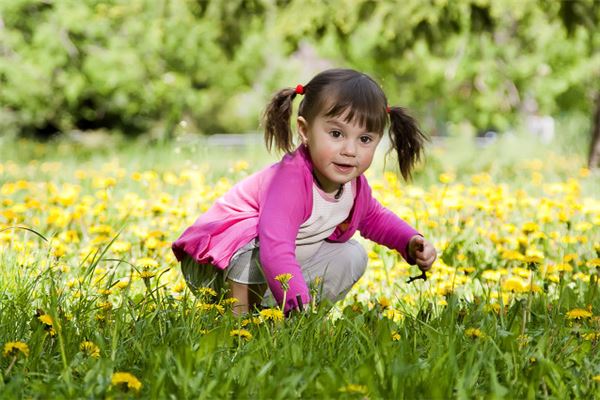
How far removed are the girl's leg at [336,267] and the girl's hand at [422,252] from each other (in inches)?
7.3

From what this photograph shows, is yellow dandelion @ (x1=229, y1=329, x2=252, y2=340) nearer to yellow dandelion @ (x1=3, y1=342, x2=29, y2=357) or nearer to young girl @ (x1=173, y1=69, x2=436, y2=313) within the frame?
young girl @ (x1=173, y1=69, x2=436, y2=313)

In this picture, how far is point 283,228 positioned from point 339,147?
334 millimetres

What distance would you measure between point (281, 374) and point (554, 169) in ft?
24.1

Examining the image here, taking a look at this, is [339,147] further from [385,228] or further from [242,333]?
[242,333]

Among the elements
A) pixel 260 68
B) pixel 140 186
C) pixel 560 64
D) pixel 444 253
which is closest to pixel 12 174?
pixel 140 186

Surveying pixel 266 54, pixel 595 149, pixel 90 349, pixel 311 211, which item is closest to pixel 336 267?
pixel 311 211

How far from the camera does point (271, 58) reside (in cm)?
2155

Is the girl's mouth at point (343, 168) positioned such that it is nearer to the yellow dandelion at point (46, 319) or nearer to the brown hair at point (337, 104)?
the brown hair at point (337, 104)

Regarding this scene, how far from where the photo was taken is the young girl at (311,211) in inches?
102

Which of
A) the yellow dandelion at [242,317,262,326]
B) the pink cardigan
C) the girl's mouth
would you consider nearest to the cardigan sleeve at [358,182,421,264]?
the pink cardigan

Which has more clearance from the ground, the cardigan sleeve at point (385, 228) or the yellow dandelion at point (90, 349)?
the cardigan sleeve at point (385, 228)

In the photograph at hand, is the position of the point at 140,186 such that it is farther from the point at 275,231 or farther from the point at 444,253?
the point at 275,231

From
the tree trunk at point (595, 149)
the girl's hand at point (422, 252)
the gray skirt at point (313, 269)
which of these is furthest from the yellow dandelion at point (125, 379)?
the tree trunk at point (595, 149)

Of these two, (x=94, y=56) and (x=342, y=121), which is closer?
(x=342, y=121)
